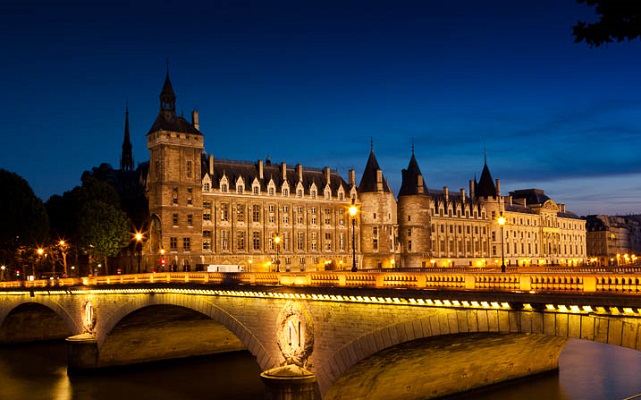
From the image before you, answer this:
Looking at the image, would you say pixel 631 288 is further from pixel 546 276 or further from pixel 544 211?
pixel 544 211

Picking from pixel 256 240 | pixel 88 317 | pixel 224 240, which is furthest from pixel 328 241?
pixel 88 317

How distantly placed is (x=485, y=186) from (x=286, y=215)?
57238 millimetres

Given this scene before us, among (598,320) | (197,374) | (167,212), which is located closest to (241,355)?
(197,374)

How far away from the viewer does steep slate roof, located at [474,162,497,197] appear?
150625 mm

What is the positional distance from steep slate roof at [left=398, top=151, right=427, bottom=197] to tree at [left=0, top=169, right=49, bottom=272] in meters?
61.8

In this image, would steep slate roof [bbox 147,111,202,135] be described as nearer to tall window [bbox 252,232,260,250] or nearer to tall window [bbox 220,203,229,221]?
tall window [bbox 220,203,229,221]

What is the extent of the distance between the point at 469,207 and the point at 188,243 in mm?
68767

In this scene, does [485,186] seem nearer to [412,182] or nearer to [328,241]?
[412,182]

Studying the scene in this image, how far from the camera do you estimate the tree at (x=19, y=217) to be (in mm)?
81750

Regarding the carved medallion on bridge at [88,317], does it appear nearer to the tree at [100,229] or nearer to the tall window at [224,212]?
the tree at [100,229]

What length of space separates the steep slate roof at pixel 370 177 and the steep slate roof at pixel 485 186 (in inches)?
1507

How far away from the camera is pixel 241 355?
62219 millimetres

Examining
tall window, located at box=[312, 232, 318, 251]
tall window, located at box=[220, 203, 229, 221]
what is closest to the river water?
tall window, located at box=[220, 203, 229, 221]

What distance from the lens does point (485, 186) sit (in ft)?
496
